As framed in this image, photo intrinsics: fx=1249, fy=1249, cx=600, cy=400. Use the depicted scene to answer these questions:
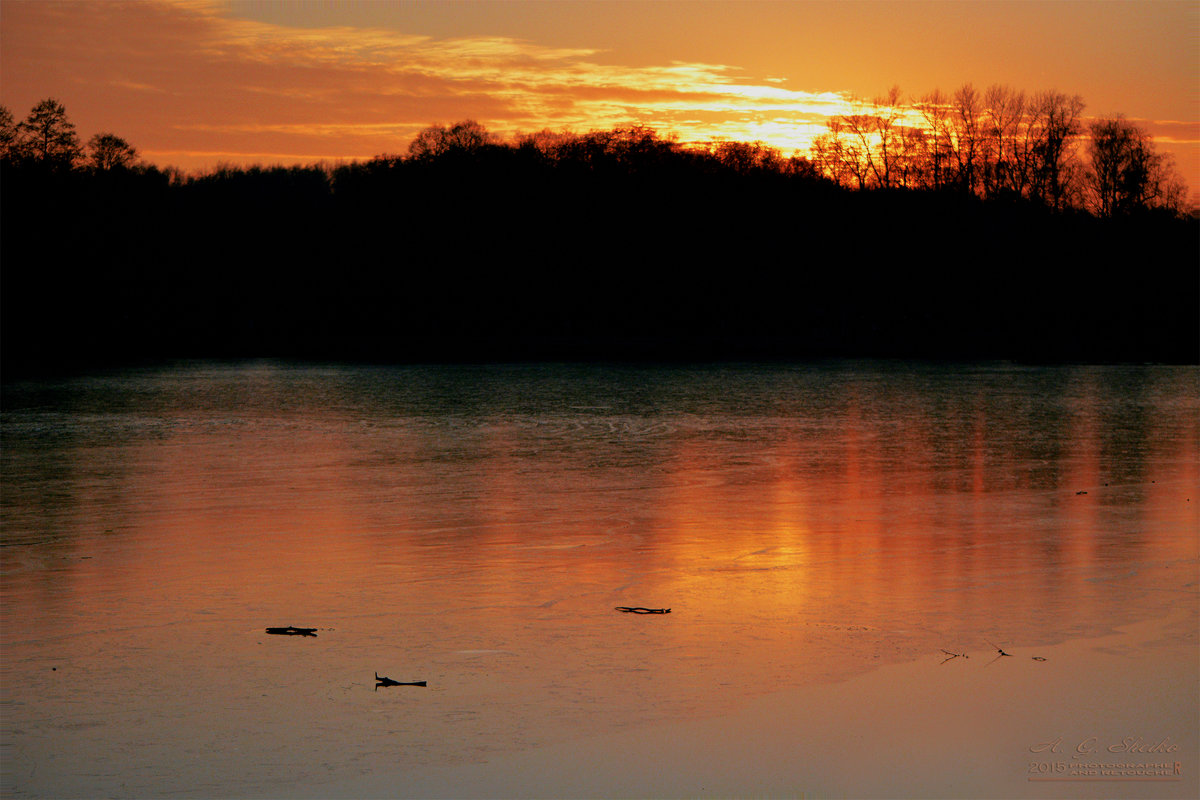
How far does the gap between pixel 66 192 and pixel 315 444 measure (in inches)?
2445

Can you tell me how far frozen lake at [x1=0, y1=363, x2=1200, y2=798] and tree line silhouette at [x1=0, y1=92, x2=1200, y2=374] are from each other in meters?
54.6

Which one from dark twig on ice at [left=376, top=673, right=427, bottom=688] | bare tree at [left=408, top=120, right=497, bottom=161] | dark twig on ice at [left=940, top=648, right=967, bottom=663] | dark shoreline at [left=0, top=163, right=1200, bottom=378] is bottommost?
dark twig on ice at [left=940, top=648, right=967, bottom=663]

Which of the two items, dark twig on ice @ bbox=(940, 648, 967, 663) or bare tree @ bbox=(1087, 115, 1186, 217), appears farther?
bare tree @ bbox=(1087, 115, 1186, 217)

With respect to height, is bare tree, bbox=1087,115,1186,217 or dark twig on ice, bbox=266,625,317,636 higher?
bare tree, bbox=1087,115,1186,217

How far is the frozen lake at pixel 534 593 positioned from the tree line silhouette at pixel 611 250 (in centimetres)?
5465

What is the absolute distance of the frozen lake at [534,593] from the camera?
19.4 feet

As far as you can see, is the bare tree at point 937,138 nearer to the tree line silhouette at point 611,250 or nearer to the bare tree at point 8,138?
the tree line silhouette at point 611,250

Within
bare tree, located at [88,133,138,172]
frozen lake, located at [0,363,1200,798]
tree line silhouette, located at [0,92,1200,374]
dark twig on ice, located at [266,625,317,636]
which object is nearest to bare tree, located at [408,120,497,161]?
tree line silhouette, located at [0,92,1200,374]

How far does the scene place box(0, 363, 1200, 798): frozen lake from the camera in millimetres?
5906

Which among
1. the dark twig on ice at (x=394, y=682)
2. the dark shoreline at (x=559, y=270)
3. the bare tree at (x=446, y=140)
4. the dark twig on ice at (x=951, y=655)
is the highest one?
the bare tree at (x=446, y=140)

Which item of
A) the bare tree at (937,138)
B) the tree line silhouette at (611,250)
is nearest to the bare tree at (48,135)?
the tree line silhouette at (611,250)

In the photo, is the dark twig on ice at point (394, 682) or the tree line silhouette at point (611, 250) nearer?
the dark twig on ice at point (394, 682)

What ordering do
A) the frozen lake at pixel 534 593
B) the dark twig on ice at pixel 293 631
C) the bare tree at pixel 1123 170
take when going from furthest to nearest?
1. the bare tree at pixel 1123 170
2. the dark twig on ice at pixel 293 631
3. the frozen lake at pixel 534 593

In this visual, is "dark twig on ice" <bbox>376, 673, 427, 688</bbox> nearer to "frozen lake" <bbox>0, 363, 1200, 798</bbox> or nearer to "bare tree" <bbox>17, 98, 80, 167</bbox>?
"frozen lake" <bbox>0, 363, 1200, 798</bbox>
